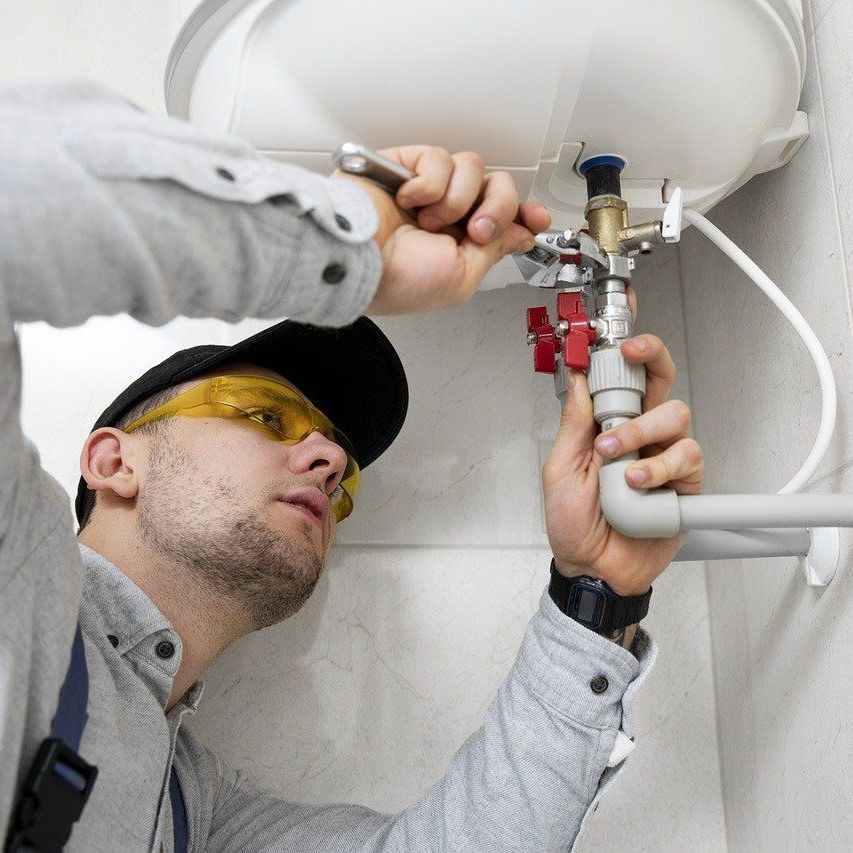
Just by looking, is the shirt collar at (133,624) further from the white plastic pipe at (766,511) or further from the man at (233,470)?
the white plastic pipe at (766,511)

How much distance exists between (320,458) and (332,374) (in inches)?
7.0

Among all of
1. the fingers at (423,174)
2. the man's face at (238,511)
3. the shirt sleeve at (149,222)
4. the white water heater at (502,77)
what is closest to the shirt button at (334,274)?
the shirt sleeve at (149,222)

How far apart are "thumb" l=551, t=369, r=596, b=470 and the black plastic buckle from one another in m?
0.52

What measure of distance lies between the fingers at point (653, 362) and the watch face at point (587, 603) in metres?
0.19

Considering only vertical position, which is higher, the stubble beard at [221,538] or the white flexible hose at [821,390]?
the white flexible hose at [821,390]

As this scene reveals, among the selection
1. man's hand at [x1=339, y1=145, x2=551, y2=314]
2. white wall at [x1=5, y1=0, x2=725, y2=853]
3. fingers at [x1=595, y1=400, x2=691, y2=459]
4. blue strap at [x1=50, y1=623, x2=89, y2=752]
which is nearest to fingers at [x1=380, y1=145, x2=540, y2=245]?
man's hand at [x1=339, y1=145, x2=551, y2=314]

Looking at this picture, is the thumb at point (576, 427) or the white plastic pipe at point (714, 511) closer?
the white plastic pipe at point (714, 511)

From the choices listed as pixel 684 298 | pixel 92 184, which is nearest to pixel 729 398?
pixel 684 298

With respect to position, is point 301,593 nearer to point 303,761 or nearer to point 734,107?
point 303,761

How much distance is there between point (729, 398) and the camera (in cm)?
112

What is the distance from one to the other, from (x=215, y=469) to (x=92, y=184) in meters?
0.50

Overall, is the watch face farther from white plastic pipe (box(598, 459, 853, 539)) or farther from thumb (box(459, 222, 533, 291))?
thumb (box(459, 222, 533, 291))

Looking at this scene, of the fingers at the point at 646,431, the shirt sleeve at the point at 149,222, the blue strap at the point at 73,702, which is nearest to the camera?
the shirt sleeve at the point at 149,222

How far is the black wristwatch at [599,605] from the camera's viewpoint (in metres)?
0.88
